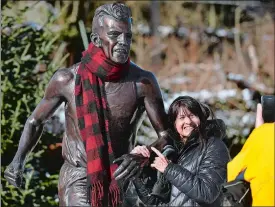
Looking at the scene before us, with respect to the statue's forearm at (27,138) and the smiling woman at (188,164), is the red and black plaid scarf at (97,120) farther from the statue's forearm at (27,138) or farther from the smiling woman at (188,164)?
the statue's forearm at (27,138)

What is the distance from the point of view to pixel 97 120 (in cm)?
463

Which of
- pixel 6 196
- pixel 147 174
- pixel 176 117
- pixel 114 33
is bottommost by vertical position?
pixel 6 196

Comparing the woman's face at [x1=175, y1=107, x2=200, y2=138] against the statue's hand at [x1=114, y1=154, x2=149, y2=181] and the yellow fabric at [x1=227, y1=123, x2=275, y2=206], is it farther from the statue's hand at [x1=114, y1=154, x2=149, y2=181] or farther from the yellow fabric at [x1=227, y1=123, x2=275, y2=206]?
the yellow fabric at [x1=227, y1=123, x2=275, y2=206]

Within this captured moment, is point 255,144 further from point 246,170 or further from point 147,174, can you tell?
point 147,174

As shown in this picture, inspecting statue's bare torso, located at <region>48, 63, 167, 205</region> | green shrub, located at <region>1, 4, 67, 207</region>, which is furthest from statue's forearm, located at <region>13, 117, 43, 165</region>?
green shrub, located at <region>1, 4, 67, 207</region>

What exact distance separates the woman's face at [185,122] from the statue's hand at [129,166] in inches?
11.4

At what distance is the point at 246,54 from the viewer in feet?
59.3

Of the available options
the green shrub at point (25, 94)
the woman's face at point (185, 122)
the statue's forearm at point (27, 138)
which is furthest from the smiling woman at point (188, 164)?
Answer: the green shrub at point (25, 94)

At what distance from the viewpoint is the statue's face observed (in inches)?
183

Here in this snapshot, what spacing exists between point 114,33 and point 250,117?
6446 millimetres

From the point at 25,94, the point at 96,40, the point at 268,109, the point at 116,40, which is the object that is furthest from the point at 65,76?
the point at 25,94

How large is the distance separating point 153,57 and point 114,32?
41.1ft

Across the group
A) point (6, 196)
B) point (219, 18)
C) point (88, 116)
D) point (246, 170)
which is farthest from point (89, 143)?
point (219, 18)

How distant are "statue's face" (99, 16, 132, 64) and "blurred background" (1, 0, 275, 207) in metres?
3.42
